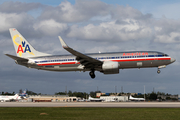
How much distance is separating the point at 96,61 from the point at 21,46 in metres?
22.0

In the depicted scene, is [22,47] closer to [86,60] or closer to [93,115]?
[86,60]

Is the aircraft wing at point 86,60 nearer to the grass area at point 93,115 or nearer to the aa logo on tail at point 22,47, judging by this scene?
the aa logo on tail at point 22,47

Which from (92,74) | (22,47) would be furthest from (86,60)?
(22,47)

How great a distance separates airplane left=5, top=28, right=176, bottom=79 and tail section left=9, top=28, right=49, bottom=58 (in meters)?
1.97

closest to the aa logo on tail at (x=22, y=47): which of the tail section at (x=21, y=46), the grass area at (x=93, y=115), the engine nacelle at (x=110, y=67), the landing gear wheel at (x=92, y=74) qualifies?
the tail section at (x=21, y=46)

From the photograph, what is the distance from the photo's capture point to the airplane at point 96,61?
2005 inches

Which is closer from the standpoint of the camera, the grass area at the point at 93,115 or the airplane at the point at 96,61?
the grass area at the point at 93,115

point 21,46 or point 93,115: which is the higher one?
point 21,46

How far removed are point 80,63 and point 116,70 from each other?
8.13m

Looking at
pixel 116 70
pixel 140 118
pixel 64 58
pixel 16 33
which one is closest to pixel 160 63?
pixel 116 70

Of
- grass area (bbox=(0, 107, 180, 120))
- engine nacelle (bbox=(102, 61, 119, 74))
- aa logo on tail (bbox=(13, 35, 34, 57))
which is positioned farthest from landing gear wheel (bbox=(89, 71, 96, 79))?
grass area (bbox=(0, 107, 180, 120))

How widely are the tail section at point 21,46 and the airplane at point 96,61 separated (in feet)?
6.45

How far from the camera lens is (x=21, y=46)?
61.9 meters

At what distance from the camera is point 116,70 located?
51.7 m
